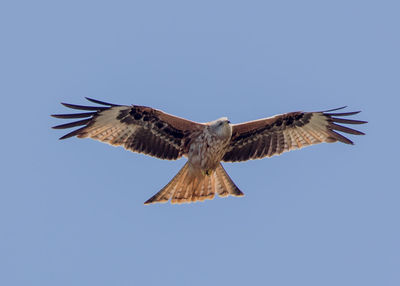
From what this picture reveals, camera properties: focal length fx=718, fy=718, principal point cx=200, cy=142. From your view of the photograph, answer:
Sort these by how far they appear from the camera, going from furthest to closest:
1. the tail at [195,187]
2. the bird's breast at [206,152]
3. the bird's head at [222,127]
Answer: the tail at [195,187] → the bird's breast at [206,152] → the bird's head at [222,127]

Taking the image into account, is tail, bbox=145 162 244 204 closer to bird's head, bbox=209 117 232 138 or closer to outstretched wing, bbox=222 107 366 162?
outstretched wing, bbox=222 107 366 162

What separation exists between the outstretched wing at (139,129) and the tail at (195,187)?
426 mm

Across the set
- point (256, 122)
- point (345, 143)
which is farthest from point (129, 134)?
point (345, 143)

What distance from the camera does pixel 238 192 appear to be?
1276cm

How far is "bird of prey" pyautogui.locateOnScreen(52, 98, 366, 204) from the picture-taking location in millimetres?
12227

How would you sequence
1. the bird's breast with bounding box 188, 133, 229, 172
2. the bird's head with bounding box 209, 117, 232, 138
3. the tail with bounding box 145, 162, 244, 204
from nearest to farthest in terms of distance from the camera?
the bird's head with bounding box 209, 117, 232, 138
the bird's breast with bounding box 188, 133, 229, 172
the tail with bounding box 145, 162, 244, 204

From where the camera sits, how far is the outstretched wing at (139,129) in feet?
39.9

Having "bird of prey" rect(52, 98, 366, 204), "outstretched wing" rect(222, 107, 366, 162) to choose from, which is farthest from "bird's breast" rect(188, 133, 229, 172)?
"outstretched wing" rect(222, 107, 366, 162)

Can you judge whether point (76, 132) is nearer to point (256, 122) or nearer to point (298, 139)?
point (256, 122)

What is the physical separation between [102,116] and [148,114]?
79cm

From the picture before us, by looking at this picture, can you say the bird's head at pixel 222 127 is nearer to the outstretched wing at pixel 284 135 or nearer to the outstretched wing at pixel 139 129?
the outstretched wing at pixel 139 129

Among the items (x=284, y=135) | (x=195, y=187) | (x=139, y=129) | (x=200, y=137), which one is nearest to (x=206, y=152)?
(x=200, y=137)

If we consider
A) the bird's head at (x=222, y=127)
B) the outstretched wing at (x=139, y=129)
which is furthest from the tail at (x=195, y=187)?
the bird's head at (x=222, y=127)

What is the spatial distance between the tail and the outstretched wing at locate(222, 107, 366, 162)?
1.43 feet
